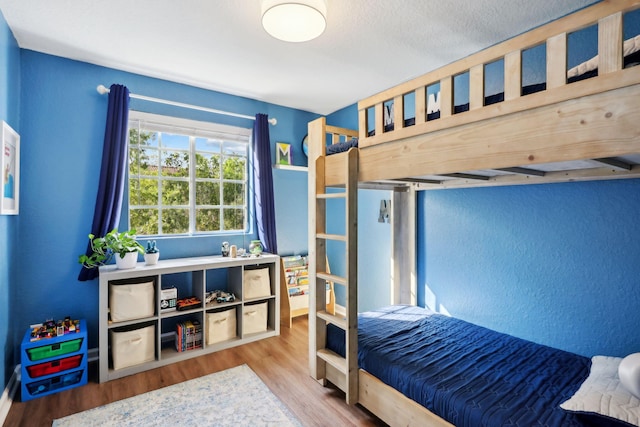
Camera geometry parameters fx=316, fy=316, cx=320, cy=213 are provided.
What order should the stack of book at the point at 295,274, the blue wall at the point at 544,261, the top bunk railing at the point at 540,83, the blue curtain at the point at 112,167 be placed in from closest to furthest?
Answer: the top bunk railing at the point at 540,83, the blue wall at the point at 544,261, the blue curtain at the point at 112,167, the stack of book at the point at 295,274

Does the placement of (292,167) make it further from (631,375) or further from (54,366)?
(631,375)

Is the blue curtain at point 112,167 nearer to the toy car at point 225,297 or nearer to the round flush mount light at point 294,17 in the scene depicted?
the toy car at point 225,297

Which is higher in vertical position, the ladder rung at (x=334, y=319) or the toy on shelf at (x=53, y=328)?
the ladder rung at (x=334, y=319)

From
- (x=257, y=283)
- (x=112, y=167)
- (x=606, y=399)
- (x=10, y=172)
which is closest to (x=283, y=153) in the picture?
(x=257, y=283)

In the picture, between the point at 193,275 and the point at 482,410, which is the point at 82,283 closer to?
the point at 193,275

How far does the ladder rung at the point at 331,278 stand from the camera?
6.98 feet

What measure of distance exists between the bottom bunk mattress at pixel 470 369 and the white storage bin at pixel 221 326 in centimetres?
121

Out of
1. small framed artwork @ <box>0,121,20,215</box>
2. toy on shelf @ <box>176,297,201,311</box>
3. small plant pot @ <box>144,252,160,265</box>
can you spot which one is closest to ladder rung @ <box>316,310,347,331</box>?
toy on shelf @ <box>176,297,201,311</box>

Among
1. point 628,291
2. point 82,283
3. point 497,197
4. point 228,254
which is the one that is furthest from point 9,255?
point 628,291

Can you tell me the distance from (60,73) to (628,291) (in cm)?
440

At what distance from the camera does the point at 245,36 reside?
2352mm

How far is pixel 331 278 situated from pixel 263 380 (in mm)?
1002

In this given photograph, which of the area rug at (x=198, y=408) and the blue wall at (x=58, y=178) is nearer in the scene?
the area rug at (x=198, y=408)

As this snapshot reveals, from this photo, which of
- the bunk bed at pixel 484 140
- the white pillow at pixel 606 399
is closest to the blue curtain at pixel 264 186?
the bunk bed at pixel 484 140
